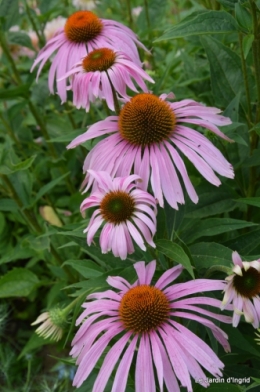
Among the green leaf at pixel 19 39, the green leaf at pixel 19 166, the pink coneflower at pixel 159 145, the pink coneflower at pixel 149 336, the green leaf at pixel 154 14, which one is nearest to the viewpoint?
the pink coneflower at pixel 149 336

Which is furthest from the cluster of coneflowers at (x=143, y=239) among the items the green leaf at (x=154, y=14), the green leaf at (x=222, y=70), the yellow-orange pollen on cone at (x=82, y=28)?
the green leaf at (x=154, y=14)

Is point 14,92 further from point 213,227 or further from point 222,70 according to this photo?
point 213,227

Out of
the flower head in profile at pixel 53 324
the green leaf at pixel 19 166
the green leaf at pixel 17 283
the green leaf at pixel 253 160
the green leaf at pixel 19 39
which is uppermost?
the green leaf at pixel 19 39

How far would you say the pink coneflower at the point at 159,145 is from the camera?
3.02ft

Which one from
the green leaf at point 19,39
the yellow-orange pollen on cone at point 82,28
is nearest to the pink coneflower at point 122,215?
the yellow-orange pollen on cone at point 82,28

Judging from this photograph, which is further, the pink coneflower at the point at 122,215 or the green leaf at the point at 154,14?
the green leaf at the point at 154,14

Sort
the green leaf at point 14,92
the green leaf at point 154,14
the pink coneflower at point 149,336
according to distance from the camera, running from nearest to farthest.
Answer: the pink coneflower at point 149,336 < the green leaf at point 14,92 < the green leaf at point 154,14

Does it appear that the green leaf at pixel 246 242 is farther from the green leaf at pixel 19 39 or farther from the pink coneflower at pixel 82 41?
the green leaf at pixel 19 39

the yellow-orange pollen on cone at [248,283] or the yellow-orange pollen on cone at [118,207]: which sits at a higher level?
the yellow-orange pollen on cone at [118,207]

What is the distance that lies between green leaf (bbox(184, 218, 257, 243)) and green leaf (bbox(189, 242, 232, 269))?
31 mm

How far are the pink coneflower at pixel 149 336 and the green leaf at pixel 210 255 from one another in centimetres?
7

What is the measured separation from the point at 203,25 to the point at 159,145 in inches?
10.0

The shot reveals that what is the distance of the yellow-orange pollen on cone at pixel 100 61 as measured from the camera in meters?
1.04

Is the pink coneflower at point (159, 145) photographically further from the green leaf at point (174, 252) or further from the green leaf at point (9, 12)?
the green leaf at point (9, 12)
